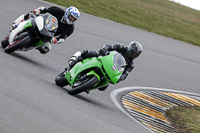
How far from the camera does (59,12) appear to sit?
11.1 metres

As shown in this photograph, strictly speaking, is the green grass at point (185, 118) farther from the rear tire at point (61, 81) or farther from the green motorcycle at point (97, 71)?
the rear tire at point (61, 81)

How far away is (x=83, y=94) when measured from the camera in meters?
9.73

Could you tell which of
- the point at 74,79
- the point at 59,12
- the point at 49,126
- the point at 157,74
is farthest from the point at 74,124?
the point at 157,74

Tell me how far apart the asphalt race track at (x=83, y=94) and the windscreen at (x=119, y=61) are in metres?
0.80

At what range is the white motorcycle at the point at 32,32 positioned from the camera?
10156mm

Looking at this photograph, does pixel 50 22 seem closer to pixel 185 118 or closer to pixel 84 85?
pixel 84 85

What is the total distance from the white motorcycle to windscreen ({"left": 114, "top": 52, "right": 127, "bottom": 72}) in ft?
6.16

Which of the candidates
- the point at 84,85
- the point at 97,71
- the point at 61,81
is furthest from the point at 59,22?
the point at 84,85

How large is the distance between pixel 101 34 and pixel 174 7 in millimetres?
12043

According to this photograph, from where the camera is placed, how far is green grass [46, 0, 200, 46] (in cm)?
2097

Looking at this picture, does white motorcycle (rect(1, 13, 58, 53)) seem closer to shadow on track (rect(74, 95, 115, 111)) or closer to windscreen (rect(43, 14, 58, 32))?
windscreen (rect(43, 14, 58, 32))

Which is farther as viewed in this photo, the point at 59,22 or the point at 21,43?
the point at 59,22

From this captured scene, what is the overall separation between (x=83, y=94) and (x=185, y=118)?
7.05 ft

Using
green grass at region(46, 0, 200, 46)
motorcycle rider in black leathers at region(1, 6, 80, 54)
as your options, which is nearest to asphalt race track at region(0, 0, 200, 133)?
motorcycle rider in black leathers at region(1, 6, 80, 54)
